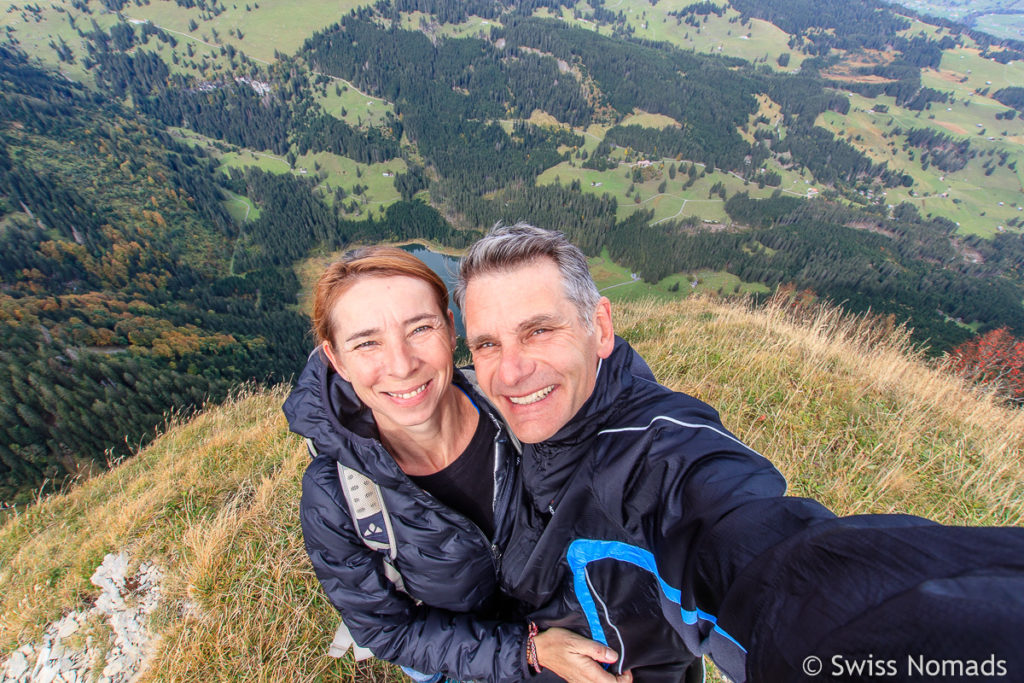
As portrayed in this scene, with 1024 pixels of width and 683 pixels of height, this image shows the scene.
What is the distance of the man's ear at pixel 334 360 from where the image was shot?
2447mm

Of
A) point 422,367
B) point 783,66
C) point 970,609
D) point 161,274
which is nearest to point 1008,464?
point 970,609

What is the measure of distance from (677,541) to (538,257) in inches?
58.8

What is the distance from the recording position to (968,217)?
11831 centimetres

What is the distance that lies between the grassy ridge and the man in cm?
235

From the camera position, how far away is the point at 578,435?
1.97 meters

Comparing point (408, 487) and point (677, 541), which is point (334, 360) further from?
point (677, 541)

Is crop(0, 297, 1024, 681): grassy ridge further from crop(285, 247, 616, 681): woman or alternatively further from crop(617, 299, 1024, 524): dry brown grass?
crop(285, 247, 616, 681): woman

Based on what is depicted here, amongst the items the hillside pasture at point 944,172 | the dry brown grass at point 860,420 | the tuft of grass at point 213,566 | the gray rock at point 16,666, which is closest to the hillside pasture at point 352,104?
the tuft of grass at point 213,566

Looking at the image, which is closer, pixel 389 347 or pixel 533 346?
pixel 533 346

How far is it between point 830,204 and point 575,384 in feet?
473

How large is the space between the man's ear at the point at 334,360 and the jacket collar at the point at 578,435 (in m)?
1.21

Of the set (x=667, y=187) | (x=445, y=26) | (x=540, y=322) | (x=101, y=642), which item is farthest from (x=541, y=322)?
(x=445, y=26)

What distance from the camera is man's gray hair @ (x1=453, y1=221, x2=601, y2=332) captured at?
2223mm

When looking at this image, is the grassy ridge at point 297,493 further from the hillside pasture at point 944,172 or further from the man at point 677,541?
the hillside pasture at point 944,172
